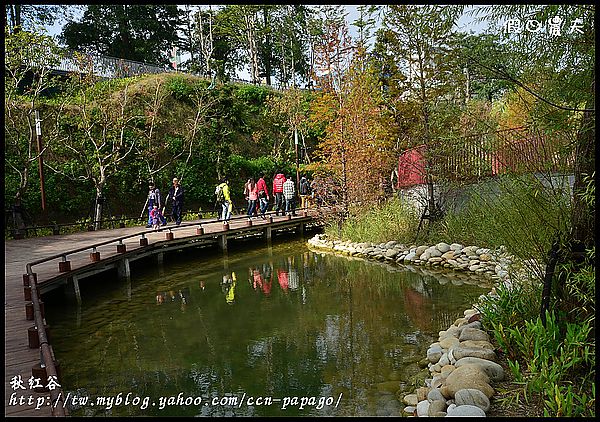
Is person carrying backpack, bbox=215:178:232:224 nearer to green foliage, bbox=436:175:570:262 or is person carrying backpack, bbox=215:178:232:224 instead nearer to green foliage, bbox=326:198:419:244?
green foliage, bbox=326:198:419:244

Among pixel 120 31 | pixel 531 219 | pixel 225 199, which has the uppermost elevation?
pixel 120 31

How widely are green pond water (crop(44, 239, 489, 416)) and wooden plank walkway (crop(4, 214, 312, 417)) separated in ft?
1.97

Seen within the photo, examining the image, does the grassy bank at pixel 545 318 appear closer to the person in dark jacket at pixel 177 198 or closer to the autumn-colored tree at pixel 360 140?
the autumn-colored tree at pixel 360 140

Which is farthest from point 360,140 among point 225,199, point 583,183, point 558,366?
point 558,366

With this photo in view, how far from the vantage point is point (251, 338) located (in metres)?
6.86

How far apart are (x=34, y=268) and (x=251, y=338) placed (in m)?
4.97

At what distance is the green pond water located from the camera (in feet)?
16.6

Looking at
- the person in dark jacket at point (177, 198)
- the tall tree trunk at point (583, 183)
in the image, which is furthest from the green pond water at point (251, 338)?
the person in dark jacket at point (177, 198)

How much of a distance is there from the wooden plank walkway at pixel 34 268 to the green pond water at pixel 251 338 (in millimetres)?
601

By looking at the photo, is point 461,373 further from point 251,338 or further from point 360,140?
point 360,140

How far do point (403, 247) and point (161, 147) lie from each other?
11475 mm

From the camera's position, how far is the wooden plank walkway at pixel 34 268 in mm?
4148

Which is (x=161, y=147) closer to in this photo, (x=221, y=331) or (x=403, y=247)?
(x=403, y=247)

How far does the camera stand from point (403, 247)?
12156mm
